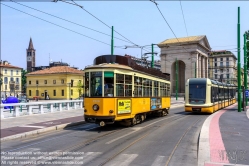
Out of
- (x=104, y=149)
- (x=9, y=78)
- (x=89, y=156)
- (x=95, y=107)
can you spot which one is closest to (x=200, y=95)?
(x=95, y=107)

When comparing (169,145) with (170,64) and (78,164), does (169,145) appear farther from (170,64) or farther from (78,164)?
(170,64)

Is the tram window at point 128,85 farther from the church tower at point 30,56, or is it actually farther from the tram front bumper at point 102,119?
the church tower at point 30,56

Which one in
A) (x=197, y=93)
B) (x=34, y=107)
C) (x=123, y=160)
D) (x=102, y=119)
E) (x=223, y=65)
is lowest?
(x=123, y=160)

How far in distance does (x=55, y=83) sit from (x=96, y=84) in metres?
66.6

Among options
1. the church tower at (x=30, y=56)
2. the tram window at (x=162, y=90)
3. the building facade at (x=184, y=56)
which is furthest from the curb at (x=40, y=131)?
the church tower at (x=30, y=56)

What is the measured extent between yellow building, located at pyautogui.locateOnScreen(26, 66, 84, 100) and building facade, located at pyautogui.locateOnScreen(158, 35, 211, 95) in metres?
23.8

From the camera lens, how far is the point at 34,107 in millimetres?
27656

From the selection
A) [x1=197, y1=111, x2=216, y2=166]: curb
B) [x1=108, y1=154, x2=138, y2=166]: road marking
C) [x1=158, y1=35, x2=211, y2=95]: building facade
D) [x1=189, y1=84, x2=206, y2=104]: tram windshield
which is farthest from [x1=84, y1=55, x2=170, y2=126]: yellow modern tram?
[x1=158, y1=35, x2=211, y2=95]: building facade

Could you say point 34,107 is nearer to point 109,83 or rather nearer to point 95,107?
point 95,107

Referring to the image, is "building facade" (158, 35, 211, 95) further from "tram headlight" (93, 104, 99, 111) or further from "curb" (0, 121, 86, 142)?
"tram headlight" (93, 104, 99, 111)

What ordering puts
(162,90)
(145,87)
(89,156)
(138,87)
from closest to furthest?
(89,156) < (138,87) < (145,87) < (162,90)

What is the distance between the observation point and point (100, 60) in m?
14.7

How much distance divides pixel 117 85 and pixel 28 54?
14737 centimetres

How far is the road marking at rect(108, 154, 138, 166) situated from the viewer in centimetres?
745
